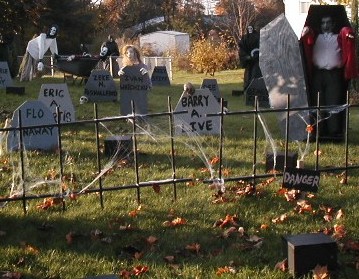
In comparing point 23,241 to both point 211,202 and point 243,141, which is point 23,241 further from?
point 243,141

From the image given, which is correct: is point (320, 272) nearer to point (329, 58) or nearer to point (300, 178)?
point (300, 178)

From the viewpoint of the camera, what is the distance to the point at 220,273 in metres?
4.68

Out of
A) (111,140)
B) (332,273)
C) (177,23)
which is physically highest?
(177,23)

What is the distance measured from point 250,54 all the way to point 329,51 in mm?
9424

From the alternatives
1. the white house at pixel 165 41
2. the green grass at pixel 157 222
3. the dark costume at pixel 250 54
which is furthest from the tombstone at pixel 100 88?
the white house at pixel 165 41

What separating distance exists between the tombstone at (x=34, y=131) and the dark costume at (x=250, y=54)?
10883mm

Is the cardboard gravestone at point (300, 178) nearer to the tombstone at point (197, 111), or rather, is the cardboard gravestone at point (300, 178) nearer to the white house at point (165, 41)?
the tombstone at point (197, 111)

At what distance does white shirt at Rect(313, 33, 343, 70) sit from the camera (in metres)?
9.70

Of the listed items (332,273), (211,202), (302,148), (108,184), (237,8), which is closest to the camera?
(332,273)

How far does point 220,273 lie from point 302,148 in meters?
4.74

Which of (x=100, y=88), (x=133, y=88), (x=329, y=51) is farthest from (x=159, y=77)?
(x=329, y=51)

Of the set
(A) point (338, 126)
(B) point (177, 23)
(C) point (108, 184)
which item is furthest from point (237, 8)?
(C) point (108, 184)

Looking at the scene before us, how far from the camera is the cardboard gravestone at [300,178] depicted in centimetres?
578

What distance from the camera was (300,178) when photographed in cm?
581
